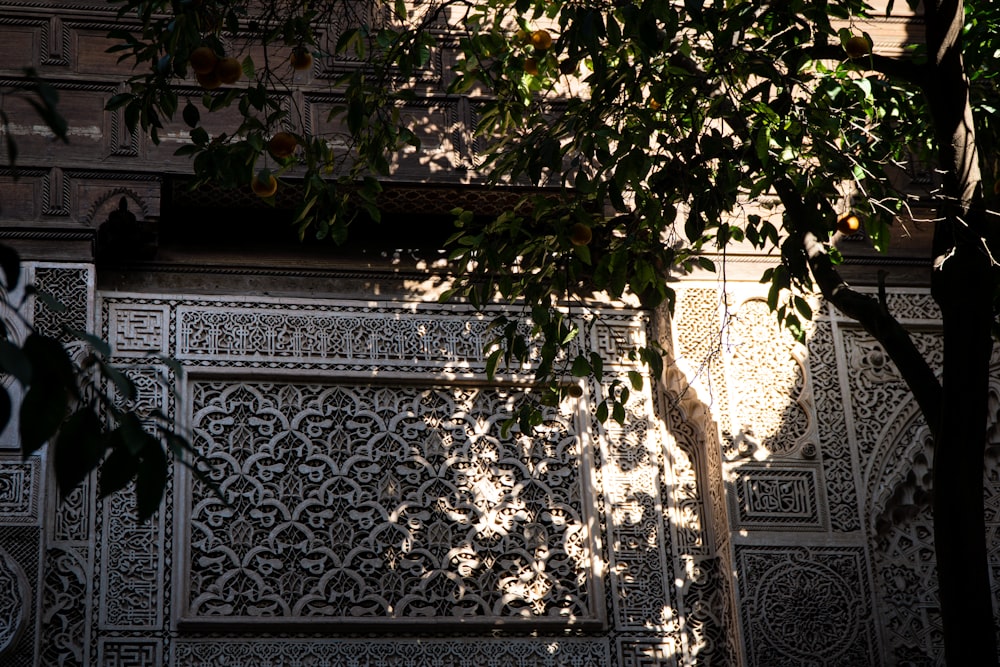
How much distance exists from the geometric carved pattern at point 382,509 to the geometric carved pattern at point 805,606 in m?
0.59

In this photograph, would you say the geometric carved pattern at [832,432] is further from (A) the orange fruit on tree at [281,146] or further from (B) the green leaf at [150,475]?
(B) the green leaf at [150,475]

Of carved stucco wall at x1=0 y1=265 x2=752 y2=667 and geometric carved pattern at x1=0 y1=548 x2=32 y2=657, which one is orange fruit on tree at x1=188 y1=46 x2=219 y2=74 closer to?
carved stucco wall at x1=0 y1=265 x2=752 y2=667

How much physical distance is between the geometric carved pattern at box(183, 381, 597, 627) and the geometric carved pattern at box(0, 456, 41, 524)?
1.77 ft

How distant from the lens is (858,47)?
4.24 metres

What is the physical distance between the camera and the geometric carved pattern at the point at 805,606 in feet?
17.1

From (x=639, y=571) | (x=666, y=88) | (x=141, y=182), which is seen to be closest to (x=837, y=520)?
(x=639, y=571)

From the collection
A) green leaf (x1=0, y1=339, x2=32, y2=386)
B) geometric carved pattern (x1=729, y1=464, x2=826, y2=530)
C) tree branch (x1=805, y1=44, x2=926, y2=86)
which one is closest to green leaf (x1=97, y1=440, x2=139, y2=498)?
green leaf (x1=0, y1=339, x2=32, y2=386)

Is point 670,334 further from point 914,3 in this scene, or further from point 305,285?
point 914,3

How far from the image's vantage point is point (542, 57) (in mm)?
4734

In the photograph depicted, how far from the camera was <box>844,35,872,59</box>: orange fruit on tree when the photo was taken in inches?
166

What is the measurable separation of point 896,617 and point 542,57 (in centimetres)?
235

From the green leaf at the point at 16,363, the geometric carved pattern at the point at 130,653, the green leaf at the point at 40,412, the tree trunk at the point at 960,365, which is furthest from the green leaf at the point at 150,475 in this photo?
the geometric carved pattern at the point at 130,653

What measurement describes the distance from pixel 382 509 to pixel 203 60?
7.14 feet

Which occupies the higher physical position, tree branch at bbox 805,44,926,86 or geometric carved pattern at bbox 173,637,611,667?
tree branch at bbox 805,44,926,86
